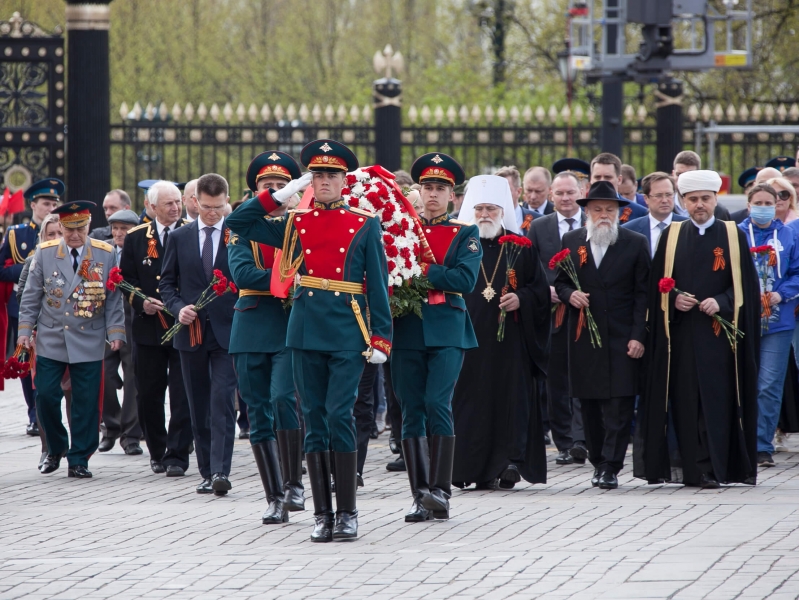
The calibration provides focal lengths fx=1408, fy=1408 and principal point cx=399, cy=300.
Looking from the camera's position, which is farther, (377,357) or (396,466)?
(396,466)

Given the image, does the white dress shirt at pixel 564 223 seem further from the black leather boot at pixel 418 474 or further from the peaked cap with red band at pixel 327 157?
the peaked cap with red band at pixel 327 157

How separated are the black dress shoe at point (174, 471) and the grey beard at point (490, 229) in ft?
9.00

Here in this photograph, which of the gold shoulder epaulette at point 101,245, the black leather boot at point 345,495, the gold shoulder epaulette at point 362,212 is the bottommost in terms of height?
the black leather boot at point 345,495

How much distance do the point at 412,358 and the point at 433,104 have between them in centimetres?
2023

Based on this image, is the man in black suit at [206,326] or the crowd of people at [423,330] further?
the man in black suit at [206,326]

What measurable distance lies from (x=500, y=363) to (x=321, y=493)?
7.75 feet

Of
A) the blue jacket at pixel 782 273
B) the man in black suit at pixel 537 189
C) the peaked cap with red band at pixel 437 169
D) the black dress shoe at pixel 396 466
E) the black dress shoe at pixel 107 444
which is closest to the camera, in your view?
the peaked cap with red band at pixel 437 169

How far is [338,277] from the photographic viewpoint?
713 cm

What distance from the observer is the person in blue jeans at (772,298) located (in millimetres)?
10312

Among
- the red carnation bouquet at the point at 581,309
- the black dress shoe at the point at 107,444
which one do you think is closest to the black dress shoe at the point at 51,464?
the black dress shoe at the point at 107,444

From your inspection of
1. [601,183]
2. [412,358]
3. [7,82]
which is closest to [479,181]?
[601,183]

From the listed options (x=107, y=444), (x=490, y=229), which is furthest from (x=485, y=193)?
(x=107, y=444)

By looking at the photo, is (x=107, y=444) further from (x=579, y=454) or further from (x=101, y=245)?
(x=579, y=454)

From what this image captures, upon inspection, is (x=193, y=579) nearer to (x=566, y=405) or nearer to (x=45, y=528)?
(x=45, y=528)
